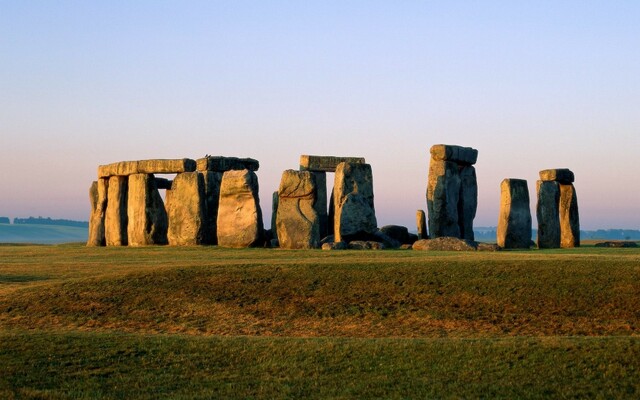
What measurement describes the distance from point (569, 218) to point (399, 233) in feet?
22.3

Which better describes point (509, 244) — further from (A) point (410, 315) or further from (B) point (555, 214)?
(A) point (410, 315)

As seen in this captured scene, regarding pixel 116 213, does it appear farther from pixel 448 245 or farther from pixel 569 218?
pixel 569 218

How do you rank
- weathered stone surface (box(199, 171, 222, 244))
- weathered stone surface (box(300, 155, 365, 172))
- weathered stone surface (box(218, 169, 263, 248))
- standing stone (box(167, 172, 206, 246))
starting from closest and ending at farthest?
weathered stone surface (box(218, 169, 263, 248)), standing stone (box(167, 172, 206, 246)), weathered stone surface (box(199, 171, 222, 244)), weathered stone surface (box(300, 155, 365, 172))

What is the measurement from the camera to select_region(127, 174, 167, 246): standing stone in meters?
37.8

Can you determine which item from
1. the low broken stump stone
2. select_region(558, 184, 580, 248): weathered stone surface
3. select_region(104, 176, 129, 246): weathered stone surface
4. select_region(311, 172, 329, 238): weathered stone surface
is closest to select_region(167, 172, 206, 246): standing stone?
select_region(104, 176, 129, 246): weathered stone surface

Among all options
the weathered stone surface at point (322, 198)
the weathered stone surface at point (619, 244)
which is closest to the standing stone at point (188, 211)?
the weathered stone surface at point (322, 198)

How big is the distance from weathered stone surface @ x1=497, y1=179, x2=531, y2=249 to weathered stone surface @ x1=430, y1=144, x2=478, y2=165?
2368 millimetres

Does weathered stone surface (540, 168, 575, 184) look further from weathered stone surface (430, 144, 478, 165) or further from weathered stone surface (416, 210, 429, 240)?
weathered stone surface (416, 210, 429, 240)

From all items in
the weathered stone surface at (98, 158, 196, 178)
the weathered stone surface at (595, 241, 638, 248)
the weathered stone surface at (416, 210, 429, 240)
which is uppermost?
the weathered stone surface at (98, 158, 196, 178)

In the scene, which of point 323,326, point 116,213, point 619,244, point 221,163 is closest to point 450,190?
point 619,244

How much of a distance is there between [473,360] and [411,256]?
11.9 metres

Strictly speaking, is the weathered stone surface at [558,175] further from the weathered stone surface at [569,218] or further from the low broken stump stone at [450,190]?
the low broken stump stone at [450,190]

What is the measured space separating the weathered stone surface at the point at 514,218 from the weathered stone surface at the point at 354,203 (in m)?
5.10

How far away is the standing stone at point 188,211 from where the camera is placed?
35.2 m
